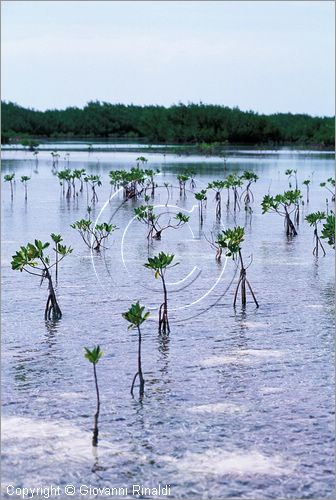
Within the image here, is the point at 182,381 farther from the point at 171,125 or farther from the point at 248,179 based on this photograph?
the point at 171,125

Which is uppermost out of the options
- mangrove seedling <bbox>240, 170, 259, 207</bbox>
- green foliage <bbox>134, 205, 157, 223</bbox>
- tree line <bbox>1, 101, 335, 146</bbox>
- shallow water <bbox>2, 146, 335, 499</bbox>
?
tree line <bbox>1, 101, 335, 146</bbox>

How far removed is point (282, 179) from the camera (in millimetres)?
38594

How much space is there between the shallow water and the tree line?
54.0 m

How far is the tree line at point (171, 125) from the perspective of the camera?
75.5 meters

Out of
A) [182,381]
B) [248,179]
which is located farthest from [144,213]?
[182,381]

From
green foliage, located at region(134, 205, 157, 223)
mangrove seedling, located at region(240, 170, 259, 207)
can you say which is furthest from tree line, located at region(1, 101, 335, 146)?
green foliage, located at region(134, 205, 157, 223)

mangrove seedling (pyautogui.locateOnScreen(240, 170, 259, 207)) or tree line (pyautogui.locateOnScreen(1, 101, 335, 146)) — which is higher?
tree line (pyautogui.locateOnScreen(1, 101, 335, 146))

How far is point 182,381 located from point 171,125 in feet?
230

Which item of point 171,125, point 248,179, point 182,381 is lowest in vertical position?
point 182,381

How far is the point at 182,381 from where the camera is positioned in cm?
917

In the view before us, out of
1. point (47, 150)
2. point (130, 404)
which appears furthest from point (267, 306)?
point (47, 150)

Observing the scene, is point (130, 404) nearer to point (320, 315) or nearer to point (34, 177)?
point (320, 315)

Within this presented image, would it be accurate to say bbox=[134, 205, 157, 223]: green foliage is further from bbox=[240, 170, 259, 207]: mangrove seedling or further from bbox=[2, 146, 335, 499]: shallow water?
bbox=[240, 170, 259, 207]: mangrove seedling

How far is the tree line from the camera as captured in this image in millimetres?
75500
